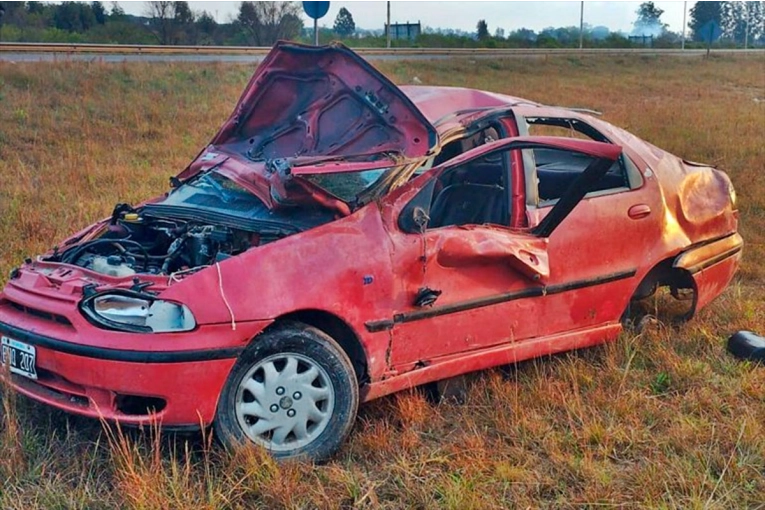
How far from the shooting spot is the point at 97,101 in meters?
13.1

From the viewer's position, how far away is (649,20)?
8262 cm

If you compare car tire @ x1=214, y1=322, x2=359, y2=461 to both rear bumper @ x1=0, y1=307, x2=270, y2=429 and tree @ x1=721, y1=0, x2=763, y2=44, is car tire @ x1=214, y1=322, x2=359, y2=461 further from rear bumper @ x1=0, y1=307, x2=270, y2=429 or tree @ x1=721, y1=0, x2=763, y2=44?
tree @ x1=721, y1=0, x2=763, y2=44

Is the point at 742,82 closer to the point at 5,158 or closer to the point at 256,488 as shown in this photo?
the point at 5,158

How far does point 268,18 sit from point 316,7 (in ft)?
95.8

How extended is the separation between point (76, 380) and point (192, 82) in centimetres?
1390

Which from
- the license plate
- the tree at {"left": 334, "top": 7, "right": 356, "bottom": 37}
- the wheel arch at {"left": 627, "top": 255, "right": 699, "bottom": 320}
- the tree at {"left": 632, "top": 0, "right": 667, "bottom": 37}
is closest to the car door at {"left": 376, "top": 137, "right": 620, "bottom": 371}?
the wheel arch at {"left": 627, "top": 255, "right": 699, "bottom": 320}

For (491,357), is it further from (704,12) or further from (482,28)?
(704,12)

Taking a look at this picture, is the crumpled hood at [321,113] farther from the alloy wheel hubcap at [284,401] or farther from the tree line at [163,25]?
the tree line at [163,25]

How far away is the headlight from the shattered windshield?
0.89m

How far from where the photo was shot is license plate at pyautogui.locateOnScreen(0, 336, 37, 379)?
3168mm

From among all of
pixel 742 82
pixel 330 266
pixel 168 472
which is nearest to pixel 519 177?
pixel 330 266

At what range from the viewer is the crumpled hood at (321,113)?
12.6 ft

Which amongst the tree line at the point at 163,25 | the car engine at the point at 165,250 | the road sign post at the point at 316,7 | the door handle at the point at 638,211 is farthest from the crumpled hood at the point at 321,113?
the tree line at the point at 163,25

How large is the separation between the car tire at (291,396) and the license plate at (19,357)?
2.69 ft
